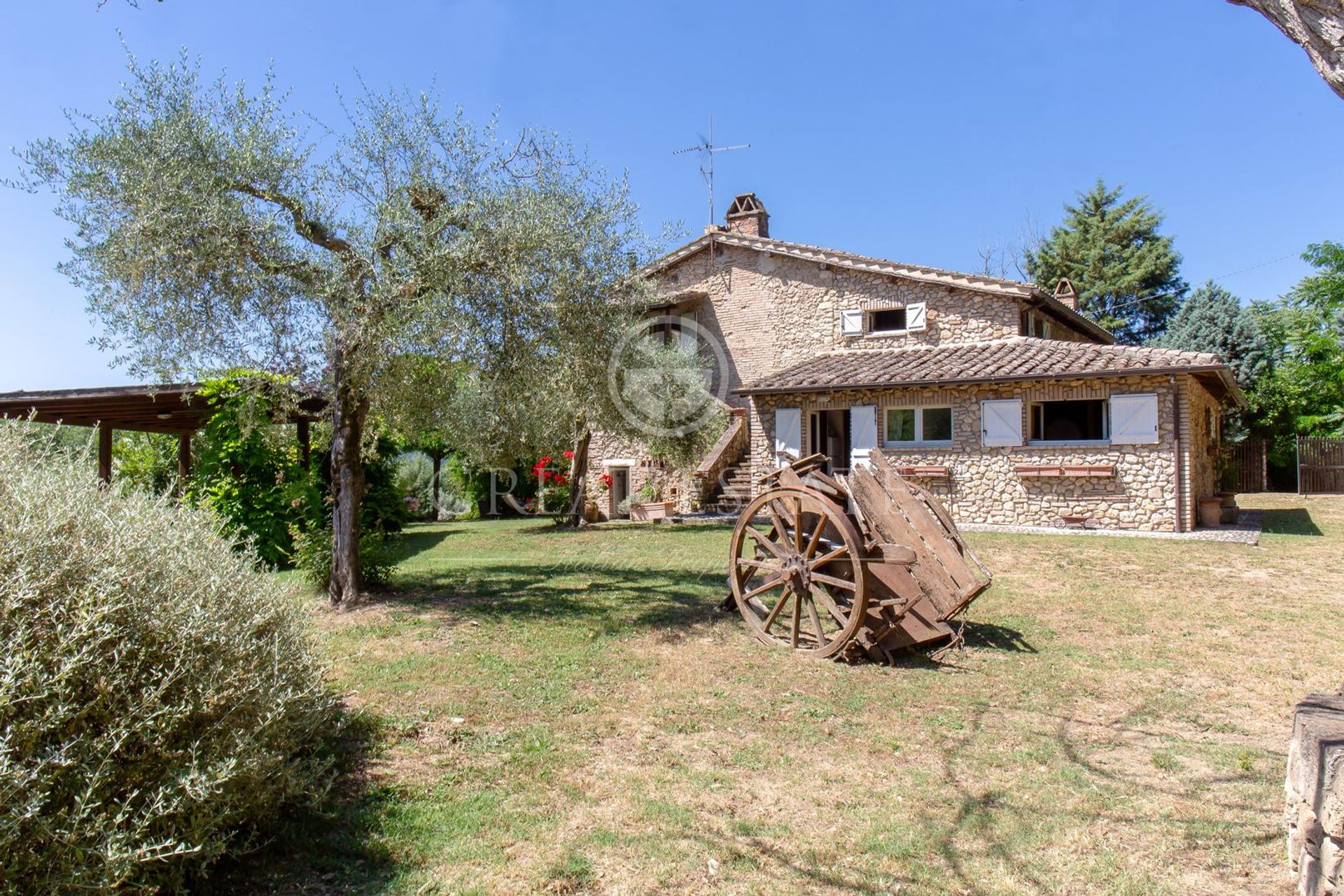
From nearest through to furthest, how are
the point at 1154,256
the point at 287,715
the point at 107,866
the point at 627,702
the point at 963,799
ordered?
the point at 107,866 → the point at 287,715 → the point at 963,799 → the point at 627,702 → the point at 1154,256

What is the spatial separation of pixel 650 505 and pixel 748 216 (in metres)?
9.48

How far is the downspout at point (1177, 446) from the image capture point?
14.2m

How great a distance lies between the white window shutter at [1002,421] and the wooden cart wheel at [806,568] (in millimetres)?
9982

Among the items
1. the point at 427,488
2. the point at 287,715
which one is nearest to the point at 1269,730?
the point at 287,715

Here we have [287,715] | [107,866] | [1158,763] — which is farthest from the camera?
[1158,763]

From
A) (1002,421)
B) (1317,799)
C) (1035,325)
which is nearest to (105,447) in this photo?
(1317,799)

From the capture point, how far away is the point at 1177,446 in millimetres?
14266

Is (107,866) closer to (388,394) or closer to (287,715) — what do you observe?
(287,715)

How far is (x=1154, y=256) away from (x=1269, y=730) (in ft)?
124

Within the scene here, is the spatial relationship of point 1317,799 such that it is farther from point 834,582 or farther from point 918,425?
point 918,425

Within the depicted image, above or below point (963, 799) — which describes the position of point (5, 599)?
above

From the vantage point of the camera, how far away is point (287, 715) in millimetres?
3611

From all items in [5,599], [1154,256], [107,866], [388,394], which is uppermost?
[1154,256]

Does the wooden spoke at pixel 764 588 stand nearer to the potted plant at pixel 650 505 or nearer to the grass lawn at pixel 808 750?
the grass lawn at pixel 808 750
